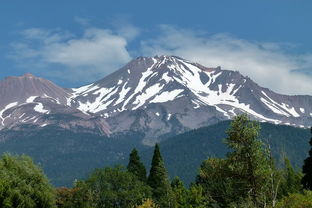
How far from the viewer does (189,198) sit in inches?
3017

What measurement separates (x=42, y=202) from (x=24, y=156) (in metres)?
9.85

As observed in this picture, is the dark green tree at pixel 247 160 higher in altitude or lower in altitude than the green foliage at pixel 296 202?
higher

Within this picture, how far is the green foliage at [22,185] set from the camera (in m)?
62.2

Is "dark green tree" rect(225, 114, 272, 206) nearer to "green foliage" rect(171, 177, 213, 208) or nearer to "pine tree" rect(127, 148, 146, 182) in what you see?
"green foliage" rect(171, 177, 213, 208)

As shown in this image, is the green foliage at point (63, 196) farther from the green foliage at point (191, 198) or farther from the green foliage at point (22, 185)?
the green foliage at point (191, 198)

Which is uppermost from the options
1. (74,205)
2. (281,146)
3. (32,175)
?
(281,146)

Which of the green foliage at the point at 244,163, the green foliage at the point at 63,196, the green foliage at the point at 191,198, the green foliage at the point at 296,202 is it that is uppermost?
the green foliage at the point at 244,163

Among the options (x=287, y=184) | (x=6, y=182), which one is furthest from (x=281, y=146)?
(x=287, y=184)

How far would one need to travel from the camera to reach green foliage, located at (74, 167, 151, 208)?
8181cm

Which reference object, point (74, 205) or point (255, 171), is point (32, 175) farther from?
point (255, 171)

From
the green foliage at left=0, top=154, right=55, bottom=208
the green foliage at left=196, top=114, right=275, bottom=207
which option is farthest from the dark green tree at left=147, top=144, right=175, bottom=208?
the green foliage at left=196, top=114, right=275, bottom=207

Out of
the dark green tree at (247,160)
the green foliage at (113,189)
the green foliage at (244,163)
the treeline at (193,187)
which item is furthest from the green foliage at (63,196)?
the dark green tree at (247,160)

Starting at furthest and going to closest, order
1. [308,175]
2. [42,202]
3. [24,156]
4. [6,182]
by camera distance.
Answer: [24,156], [42,202], [6,182], [308,175]

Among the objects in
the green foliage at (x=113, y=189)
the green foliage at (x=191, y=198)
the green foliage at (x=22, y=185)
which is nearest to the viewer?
the green foliage at (x=22, y=185)
